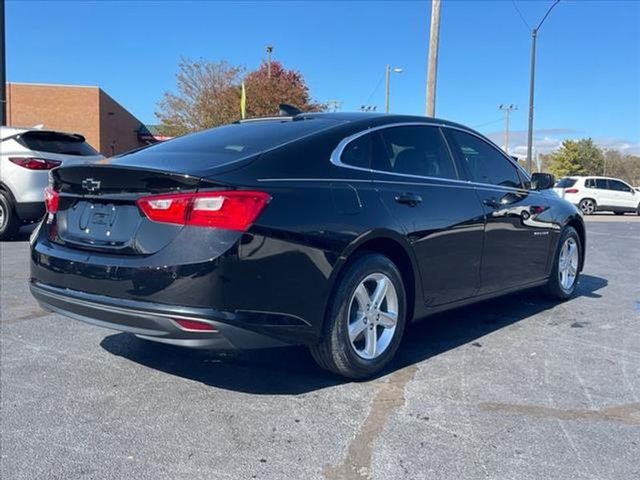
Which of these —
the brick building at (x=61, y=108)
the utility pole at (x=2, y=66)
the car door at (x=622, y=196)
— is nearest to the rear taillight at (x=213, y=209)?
the utility pole at (x=2, y=66)

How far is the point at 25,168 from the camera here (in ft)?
30.5

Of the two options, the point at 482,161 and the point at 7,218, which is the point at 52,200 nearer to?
the point at 482,161

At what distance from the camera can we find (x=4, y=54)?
1306cm

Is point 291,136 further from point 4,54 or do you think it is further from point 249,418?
point 4,54

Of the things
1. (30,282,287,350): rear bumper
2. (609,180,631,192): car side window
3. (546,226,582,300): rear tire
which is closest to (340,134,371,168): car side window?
(30,282,287,350): rear bumper

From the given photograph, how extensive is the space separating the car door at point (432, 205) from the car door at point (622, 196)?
1007 inches

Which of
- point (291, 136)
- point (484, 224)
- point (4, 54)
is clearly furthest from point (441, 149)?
point (4, 54)

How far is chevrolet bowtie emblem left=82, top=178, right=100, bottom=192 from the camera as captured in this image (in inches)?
137

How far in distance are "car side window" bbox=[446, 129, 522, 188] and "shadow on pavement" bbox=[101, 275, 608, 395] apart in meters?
1.22

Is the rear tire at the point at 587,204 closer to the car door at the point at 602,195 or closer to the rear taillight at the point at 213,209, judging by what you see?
the car door at the point at 602,195

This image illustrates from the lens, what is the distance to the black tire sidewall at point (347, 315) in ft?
11.7

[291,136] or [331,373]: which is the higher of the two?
[291,136]

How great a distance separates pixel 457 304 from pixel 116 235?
249 cm

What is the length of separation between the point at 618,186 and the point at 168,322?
28494 millimetres
